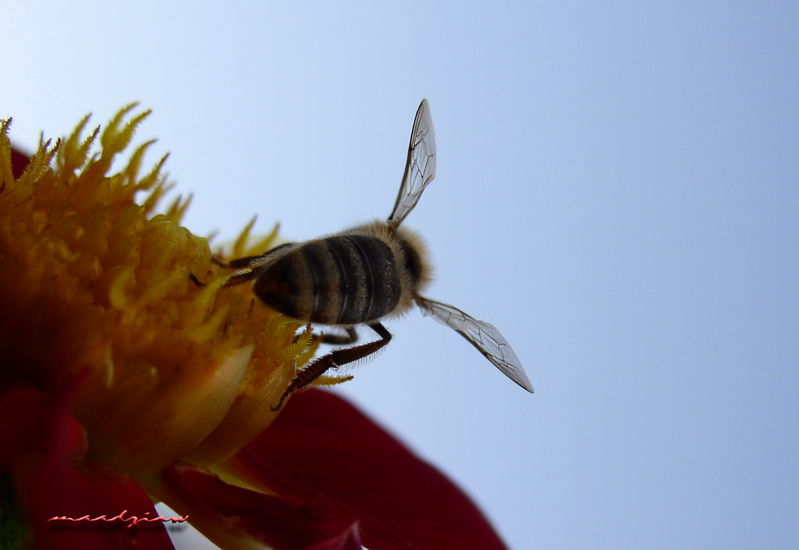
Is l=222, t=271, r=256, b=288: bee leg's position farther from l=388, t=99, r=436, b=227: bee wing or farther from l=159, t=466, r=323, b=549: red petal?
l=388, t=99, r=436, b=227: bee wing

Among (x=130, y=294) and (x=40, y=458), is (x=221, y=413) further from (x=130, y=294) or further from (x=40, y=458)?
(x=40, y=458)

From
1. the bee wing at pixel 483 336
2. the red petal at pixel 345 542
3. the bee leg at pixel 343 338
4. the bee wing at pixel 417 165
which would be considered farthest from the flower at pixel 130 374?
the bee wing at pixel 417 165

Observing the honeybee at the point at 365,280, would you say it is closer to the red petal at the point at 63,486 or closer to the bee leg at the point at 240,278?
the bee leg at the point at 240,278

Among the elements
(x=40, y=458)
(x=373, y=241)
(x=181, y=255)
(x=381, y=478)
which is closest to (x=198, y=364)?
(x=181, y=255)

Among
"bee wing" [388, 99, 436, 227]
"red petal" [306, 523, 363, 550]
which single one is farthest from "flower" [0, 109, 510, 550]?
"bee wing" [388, 99, 436, 227]
